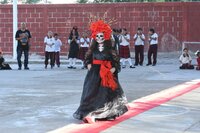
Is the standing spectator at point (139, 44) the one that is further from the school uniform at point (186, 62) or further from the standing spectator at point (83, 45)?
the school uniform at point (186, 62)

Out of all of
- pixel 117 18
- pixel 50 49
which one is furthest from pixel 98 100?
pixel 117 18

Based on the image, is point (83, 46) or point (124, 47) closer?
point (124, 47)

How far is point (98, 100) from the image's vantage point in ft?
32.0

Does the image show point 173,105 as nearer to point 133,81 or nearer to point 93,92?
point 93,92

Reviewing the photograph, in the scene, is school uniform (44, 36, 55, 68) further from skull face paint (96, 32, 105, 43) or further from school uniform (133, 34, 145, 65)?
skull face paint (96, 32, 105, 43)

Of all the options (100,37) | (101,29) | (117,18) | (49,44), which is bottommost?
(49,44)

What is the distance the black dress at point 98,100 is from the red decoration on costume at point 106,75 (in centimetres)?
6

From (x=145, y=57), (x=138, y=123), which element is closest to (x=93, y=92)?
(x=138, y=123)

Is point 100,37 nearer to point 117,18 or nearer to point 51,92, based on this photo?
point 51,92

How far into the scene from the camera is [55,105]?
39.2ft

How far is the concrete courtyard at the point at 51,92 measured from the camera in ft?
32.5

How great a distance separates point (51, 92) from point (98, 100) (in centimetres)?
485

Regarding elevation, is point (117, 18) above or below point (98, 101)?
above

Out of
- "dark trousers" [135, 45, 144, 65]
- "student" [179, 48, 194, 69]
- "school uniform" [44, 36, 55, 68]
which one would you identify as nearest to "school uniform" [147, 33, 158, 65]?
"dark trousers" [135, 45, 144, 65]
